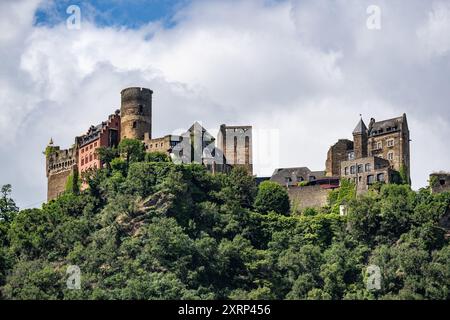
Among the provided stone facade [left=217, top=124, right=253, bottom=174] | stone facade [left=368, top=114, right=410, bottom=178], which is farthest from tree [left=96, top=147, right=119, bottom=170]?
stone facade [left=368, top=114, right=410, bottom=178]

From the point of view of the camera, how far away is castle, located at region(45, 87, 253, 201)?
10869 cm

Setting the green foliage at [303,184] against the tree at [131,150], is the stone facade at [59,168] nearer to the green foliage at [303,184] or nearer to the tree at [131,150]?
the tree at [131,150]

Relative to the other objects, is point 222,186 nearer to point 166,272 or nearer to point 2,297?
point 166,272

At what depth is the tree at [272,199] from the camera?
10403 cm

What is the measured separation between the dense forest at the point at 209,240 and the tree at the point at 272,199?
13 centimetres

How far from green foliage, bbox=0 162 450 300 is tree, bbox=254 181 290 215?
0.08 m

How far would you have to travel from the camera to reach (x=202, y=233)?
95.4 meters

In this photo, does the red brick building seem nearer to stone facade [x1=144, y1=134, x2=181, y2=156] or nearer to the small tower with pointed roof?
stone facade [x1=144, y1=134, x2=181, y2=156]

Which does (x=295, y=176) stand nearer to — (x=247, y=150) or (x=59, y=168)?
(x=247, y=150)
